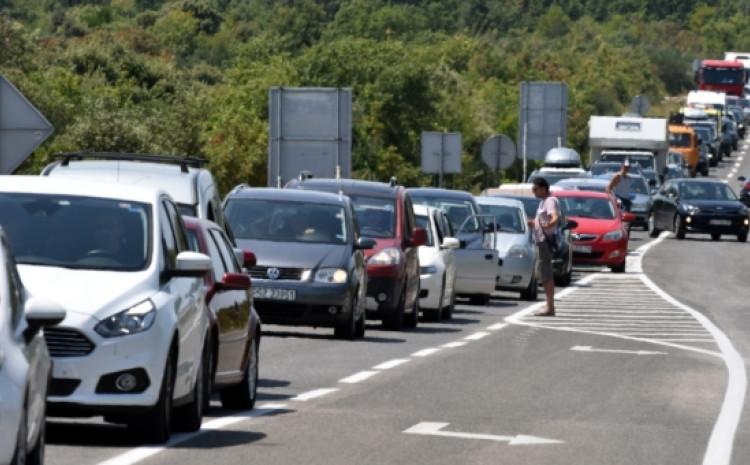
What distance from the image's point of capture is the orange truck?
96312 millimetres

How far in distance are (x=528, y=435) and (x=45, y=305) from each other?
5011 mm

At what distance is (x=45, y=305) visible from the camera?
31.7ft

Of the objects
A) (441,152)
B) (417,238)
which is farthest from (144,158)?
(441,152)

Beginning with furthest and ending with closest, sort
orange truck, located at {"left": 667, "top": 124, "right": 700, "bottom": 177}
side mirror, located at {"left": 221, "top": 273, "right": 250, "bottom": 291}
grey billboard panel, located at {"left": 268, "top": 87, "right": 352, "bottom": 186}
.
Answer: orange truck, located at {"left": 667, "top": 124, "right": 700, "bottom": 177}, grey billboard panel, located at {"left": 268, "top": 87, "right": 352, "bottom": 186}, side mirror, located at {"left": 221, "top": 273, "right": 250, "bottom": 291}

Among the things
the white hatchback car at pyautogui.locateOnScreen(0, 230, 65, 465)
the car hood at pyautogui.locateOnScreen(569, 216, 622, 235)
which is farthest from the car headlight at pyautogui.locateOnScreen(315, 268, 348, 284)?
the car hood at pyautogui.locateOnScreen(569, 216, 622, 235)

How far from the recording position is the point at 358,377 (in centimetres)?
1841

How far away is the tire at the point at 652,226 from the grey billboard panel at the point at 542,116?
4074 millimetres

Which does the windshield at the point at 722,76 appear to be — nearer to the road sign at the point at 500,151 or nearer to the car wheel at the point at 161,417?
the road sign at the point at 500,151

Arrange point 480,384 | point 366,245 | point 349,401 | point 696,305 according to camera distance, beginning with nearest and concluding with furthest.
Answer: point 349,401, point 480,384, point 366,245, point 696,305

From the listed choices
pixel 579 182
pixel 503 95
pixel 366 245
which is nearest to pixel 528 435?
pixel 366 245

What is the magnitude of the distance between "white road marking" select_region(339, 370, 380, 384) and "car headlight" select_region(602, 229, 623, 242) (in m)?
25.4

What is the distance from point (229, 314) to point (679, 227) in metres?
46.4

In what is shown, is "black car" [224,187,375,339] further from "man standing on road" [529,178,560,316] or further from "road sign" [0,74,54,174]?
"man standing on road" [529,178,560,316]

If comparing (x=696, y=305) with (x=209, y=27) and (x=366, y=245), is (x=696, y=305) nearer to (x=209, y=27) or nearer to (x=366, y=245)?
(x=366, y=245)
